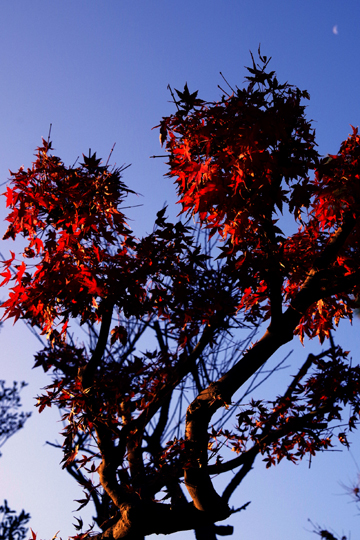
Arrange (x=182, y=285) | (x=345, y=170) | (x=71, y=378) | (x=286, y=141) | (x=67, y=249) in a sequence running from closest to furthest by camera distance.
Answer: (x=286, y=141) → (x=345, y=170) → (x=67, y=249) → (x=182, y=285) → (x=71, y=378)

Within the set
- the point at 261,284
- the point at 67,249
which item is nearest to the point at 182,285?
the point at 261,284

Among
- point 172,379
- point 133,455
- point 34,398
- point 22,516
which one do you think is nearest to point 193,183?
point 172,379

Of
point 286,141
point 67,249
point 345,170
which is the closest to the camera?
point 286,141

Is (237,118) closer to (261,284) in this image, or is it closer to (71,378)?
(261,284)

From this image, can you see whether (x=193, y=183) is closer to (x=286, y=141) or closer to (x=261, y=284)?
(x=286, y=141)

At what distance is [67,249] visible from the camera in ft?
12.0

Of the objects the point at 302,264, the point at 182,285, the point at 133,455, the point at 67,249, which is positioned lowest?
the point at 133,455

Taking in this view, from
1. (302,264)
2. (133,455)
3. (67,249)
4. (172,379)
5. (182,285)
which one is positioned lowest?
(133,455)

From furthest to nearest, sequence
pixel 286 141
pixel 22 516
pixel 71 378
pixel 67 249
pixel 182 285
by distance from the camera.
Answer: pixel 22 516 → pixel 71 378 → pixel 182 285 → pixel 67 249 → pixel 286 141

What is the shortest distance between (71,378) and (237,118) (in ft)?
10.1

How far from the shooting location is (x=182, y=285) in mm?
3973

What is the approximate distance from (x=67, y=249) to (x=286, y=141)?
204 centimetres

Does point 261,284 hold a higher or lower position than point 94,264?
lower

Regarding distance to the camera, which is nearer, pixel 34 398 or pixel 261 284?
pixel 34 398
